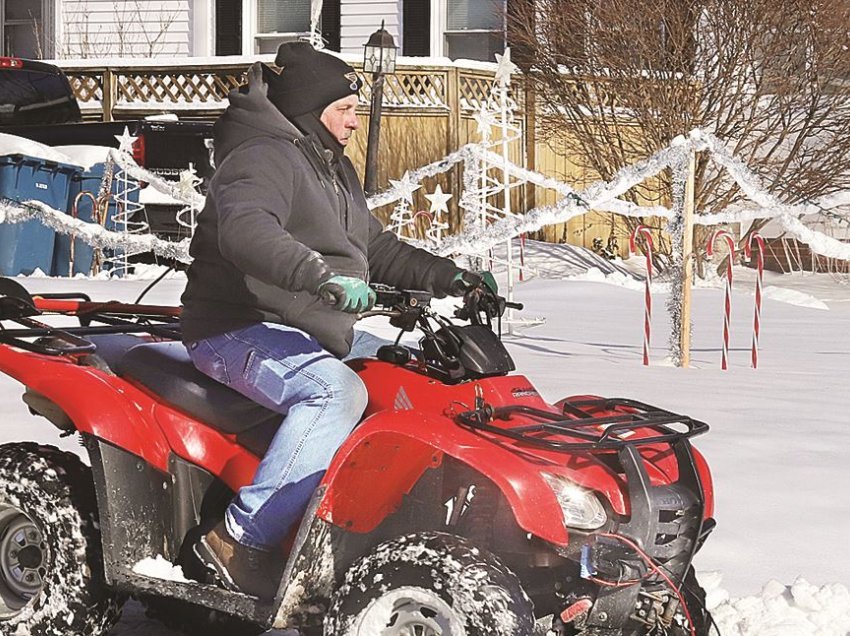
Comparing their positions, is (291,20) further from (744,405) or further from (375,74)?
(744,405)

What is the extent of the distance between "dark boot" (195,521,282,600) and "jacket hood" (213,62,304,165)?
0.98 m

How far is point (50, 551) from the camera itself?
12.3ft

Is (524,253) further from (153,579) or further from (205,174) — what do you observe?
(153,579)

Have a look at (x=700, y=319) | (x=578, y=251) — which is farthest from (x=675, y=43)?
(x=700, y=319)

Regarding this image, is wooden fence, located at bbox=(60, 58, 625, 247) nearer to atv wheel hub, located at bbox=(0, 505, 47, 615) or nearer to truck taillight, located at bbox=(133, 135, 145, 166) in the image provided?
truck taillight, located at bbox=(133, 135, 145, 166)

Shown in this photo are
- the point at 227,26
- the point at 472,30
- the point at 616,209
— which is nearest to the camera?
the point at 616,209

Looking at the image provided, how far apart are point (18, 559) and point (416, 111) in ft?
53.3

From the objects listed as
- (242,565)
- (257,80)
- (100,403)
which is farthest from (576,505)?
(257,80)

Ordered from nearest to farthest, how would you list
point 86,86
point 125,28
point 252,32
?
point 86,86 → point 252,32 → point 125,28

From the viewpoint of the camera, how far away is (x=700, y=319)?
43.7 ft

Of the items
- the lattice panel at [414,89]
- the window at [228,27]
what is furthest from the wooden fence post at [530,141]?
the window at [228,27]

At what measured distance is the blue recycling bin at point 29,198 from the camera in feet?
47.1

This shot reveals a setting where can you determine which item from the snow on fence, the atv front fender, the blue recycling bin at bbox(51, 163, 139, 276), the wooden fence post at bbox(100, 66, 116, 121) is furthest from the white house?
the atv front fender

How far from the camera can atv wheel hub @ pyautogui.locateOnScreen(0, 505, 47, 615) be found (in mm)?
3844
